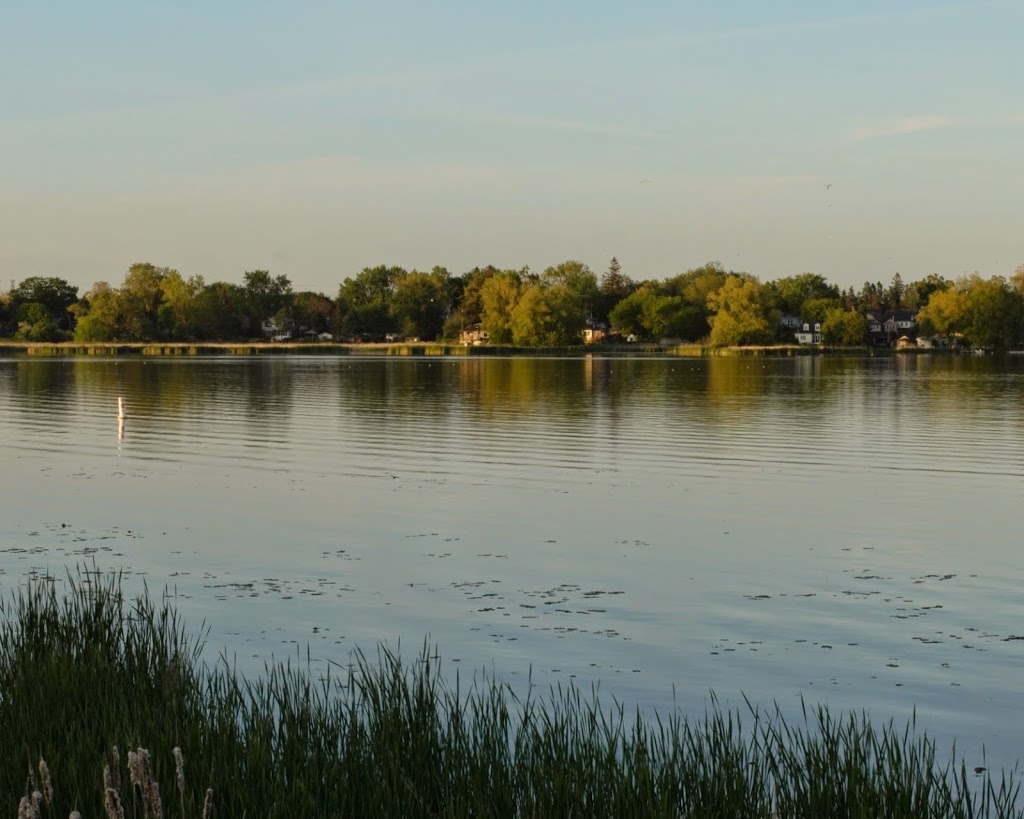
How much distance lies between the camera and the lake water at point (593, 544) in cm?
1414

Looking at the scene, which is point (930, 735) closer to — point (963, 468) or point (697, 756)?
point (697, 756)

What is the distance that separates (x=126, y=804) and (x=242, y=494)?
2092 cm

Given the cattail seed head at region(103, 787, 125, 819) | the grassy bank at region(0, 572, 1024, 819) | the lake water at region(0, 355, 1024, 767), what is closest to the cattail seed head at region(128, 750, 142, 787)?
the cattail seed head at region(103, 787, 125, 819)

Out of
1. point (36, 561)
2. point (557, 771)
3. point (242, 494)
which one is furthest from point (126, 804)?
point (242, 494)

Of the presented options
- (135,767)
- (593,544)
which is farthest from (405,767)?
(593,544)

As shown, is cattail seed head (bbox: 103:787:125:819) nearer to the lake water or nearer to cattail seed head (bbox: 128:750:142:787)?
cattail seed head (bbox: 128:750:142:787)

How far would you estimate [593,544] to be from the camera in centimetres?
2198

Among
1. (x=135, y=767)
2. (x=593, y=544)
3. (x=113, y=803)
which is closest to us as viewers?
(x=113, y=803)

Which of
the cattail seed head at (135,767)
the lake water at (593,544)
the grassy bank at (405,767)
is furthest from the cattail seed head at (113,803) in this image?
the lake water at (593,544)

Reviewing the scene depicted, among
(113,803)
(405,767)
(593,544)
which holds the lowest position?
(593,544)

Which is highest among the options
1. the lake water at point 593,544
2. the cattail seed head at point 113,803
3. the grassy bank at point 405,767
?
the cattail seed head at point 113,803

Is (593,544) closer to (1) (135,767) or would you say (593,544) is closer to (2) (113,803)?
(1) (135,767)

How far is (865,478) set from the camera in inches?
1222

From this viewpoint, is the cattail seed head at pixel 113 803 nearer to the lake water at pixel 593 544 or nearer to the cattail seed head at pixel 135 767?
the cattail seed head at pixel 135 767
